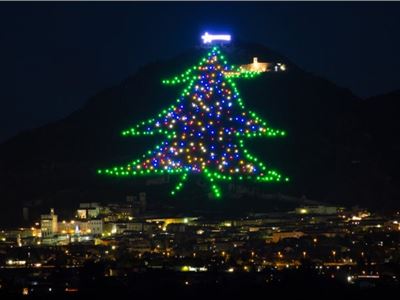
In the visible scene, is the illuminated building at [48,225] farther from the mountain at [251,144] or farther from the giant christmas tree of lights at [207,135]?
Result: the giant christmas tree of lights at [207,135]

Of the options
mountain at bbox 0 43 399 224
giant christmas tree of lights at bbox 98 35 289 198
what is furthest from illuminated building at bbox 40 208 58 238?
giant christmas tree of lights at bbox 98 35 289 198

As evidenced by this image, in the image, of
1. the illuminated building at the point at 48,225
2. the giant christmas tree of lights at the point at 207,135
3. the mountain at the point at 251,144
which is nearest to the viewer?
the giant christmas tree of lights at the point at 207,135

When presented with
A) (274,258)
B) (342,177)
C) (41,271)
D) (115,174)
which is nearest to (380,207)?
(342,177)

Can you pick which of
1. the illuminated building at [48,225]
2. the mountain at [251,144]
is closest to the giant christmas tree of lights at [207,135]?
the illuminated building at [48,225]

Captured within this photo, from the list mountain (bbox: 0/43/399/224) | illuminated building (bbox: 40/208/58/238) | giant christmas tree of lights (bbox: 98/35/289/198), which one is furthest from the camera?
mountain (bbox: 0/43/399/224)

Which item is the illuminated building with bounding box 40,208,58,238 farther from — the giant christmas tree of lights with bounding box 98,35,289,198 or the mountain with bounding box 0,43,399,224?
the giant christmas tree of lights with bounding box 98,35,289,198

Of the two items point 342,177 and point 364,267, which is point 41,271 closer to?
point 364,267

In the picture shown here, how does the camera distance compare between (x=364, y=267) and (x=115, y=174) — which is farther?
(x=115, y=174)
